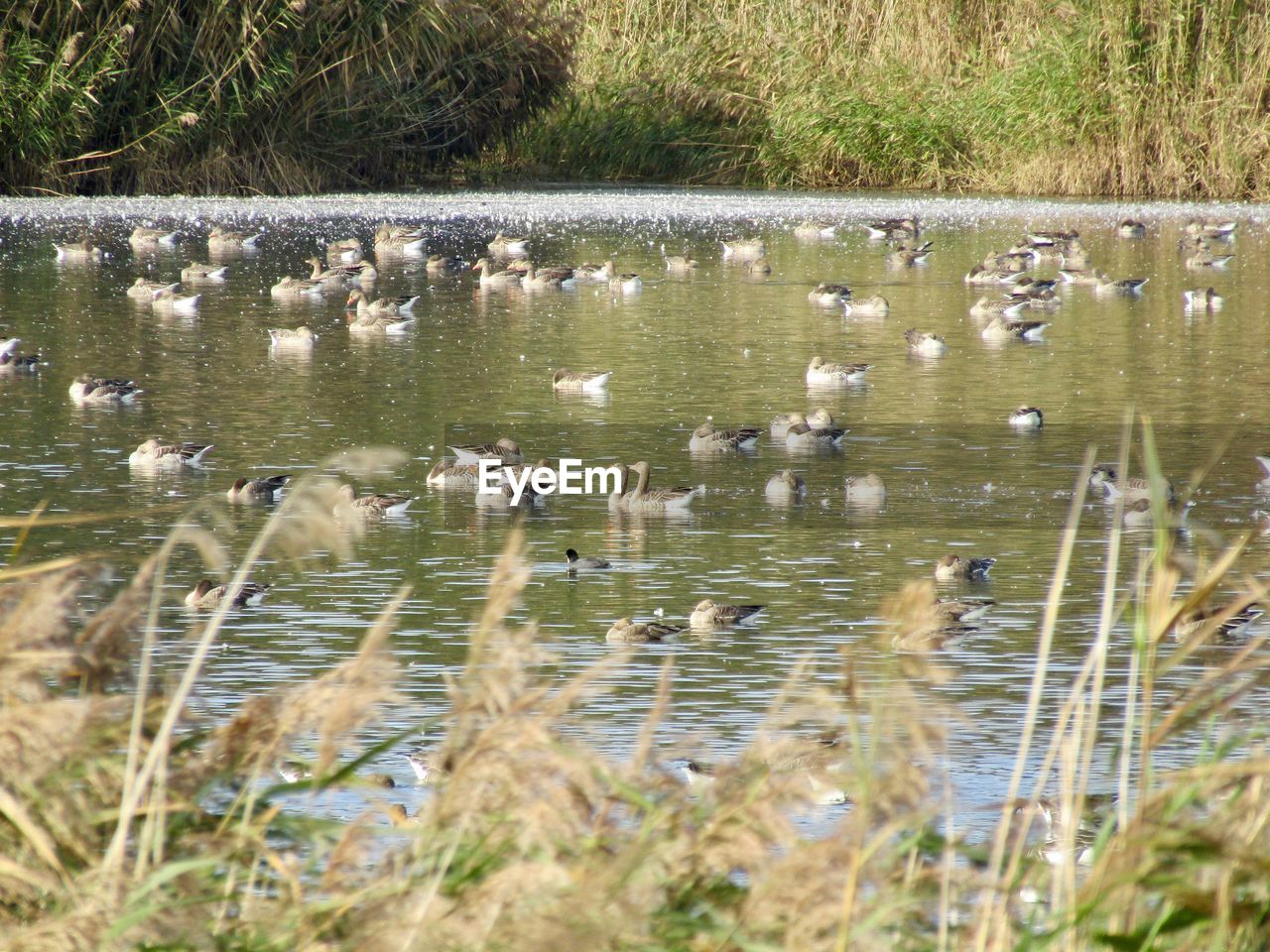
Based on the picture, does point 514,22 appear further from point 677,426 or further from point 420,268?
point 677,426

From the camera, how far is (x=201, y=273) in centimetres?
2083

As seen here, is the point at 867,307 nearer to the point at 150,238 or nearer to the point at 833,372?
the point at 833,372

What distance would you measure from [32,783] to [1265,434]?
10.7 m

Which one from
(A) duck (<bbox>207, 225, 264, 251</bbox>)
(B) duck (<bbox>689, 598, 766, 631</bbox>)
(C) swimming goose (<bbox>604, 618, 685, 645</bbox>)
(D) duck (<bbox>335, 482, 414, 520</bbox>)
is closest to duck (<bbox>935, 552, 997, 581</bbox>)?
(B) duck (<bbox>689, 598, 766, 631</bbox>)

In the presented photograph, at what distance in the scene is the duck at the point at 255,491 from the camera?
1001 cm

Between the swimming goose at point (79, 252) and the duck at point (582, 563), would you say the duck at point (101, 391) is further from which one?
the swimming goose at point (79, 252)

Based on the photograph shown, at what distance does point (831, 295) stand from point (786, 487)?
8955mm

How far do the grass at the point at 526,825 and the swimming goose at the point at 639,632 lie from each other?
4.03 metres

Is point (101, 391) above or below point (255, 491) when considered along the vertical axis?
above

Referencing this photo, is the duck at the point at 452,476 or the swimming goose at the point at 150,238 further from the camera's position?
the swimming goose at the point at 150,238

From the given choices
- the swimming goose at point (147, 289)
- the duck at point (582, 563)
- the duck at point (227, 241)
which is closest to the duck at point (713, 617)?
the duck at point (582, 563)

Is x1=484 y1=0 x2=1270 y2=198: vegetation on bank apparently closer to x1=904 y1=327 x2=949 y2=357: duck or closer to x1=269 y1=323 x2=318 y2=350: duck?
x1=904 y1=327 x2=949 y2=357: duck

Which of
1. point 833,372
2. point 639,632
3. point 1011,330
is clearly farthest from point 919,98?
point 639,632

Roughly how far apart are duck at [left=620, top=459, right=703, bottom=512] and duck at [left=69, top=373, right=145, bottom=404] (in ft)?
13.7
